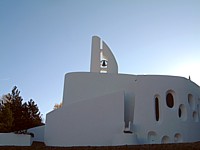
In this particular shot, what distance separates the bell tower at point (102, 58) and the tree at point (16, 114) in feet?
21.0

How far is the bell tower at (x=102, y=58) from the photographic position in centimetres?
2539

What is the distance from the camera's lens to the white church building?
1995 cm

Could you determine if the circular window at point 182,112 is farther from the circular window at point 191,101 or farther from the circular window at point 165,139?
the circular window at point 165,139

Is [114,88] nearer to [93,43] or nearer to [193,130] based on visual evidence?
[93,43]

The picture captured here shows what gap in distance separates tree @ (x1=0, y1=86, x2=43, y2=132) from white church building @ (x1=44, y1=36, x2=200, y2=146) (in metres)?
1.81

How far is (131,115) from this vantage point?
21797mm

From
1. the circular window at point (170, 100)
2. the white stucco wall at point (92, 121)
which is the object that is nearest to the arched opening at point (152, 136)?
the white stucco wall at point (92, 121)

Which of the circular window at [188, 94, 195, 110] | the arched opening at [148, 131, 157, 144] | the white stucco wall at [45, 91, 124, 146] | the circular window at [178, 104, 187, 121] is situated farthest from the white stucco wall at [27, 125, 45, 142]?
the circular window at [188, 94, 195, 110]

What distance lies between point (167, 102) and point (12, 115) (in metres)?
11.9

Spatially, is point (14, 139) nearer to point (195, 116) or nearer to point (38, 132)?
point (38, 132)

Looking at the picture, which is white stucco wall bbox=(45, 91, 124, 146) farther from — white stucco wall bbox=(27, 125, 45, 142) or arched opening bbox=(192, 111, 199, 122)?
arched opening bbox=(192, 111, 199, 122)

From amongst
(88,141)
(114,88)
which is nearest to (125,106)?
(114,88)

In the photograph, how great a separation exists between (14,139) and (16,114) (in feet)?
10.3

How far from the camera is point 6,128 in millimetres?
20609
